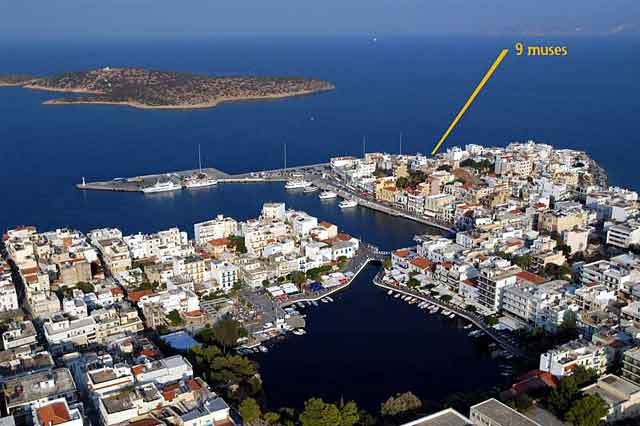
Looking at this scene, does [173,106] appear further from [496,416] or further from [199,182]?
[496,416]

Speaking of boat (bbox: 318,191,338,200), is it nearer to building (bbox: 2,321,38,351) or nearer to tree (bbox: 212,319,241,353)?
tree (bbox: 212,319,241,353)

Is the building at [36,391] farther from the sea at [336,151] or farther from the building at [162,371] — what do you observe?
the sea at [336,151]

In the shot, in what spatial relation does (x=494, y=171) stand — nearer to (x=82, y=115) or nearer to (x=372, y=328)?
(x=372, y=328)

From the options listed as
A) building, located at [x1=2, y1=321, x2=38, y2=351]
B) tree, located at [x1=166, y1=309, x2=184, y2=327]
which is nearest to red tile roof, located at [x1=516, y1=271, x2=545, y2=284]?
tree, located at [x1=166, y1=309, x2=184, y2=327]

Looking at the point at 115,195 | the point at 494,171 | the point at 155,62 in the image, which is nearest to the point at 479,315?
the point at 494,171

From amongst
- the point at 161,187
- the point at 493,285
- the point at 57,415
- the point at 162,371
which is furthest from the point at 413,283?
the point at 161,187

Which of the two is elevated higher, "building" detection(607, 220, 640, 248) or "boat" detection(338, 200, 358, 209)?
"building" detection(607, 220, 640, 248)
